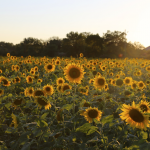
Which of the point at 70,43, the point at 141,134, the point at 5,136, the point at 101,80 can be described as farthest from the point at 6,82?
the point at 70,43

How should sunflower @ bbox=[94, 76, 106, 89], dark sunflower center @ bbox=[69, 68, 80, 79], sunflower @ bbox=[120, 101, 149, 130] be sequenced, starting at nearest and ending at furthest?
1. sunflower @ bbox=[120, 101, 149, 130]
2. dark sunflower center @ bbox=[69, 68, 80, 79]
3. sunflower @ bbox=[94, 76, 106, 89]

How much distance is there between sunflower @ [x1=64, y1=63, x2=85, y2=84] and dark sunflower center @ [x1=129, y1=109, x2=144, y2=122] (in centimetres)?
146

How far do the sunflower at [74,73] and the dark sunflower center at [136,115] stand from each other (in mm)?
1456

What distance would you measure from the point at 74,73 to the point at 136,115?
5.25 ft

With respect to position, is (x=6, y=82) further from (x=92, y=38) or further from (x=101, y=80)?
(x=92, y=38)

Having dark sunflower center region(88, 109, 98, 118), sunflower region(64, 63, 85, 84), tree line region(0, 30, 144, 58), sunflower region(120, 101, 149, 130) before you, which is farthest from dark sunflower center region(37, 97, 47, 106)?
tree line region(0, 30, 144, 58)

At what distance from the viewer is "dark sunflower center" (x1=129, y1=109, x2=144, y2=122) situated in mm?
1794

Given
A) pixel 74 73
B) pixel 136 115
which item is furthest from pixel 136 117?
pixel 74 73

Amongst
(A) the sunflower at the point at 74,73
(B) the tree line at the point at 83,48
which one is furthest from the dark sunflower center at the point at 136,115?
(B) the tree line at the point at 83,48

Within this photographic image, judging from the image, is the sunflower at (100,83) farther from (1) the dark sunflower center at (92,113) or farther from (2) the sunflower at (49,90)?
(1) the dark sunflower center at (92,113)

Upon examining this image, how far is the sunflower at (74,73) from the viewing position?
315cm

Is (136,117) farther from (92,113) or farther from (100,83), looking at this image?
(100,83)

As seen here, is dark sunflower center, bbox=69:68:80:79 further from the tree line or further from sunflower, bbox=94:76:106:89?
the tree line

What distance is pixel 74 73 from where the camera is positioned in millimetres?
3141
